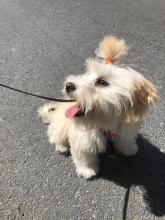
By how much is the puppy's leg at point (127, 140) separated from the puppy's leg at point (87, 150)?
0.18 m

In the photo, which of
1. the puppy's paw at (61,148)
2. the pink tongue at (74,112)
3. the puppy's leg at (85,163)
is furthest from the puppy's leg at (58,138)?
the pink tongue at (74,112)

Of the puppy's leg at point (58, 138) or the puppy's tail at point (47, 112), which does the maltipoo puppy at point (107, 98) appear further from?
the puppy's tail at point (47, 112)

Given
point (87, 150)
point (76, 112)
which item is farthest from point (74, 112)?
point (87, 150)

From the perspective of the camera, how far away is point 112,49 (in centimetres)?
254

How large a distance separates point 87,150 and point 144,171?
24.5 inches

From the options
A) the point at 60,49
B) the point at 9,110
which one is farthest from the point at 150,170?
the point at 60,49

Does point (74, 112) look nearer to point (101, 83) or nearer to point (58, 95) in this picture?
point (101, 83)

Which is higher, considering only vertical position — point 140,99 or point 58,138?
point 140,99

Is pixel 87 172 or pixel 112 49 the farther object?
pixel 87 172

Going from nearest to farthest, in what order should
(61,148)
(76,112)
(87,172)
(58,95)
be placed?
(76,112) < (87,172) < (61,148) < (58,95)

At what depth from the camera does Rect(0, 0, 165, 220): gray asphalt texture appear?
3.06 m

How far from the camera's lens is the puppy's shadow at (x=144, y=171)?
307 cm

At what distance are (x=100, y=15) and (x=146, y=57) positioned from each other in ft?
4.17

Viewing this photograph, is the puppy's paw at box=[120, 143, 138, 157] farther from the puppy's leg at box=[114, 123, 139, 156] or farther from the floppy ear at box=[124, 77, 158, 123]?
the floppy ear at box=[124, 77, 158, 123]
